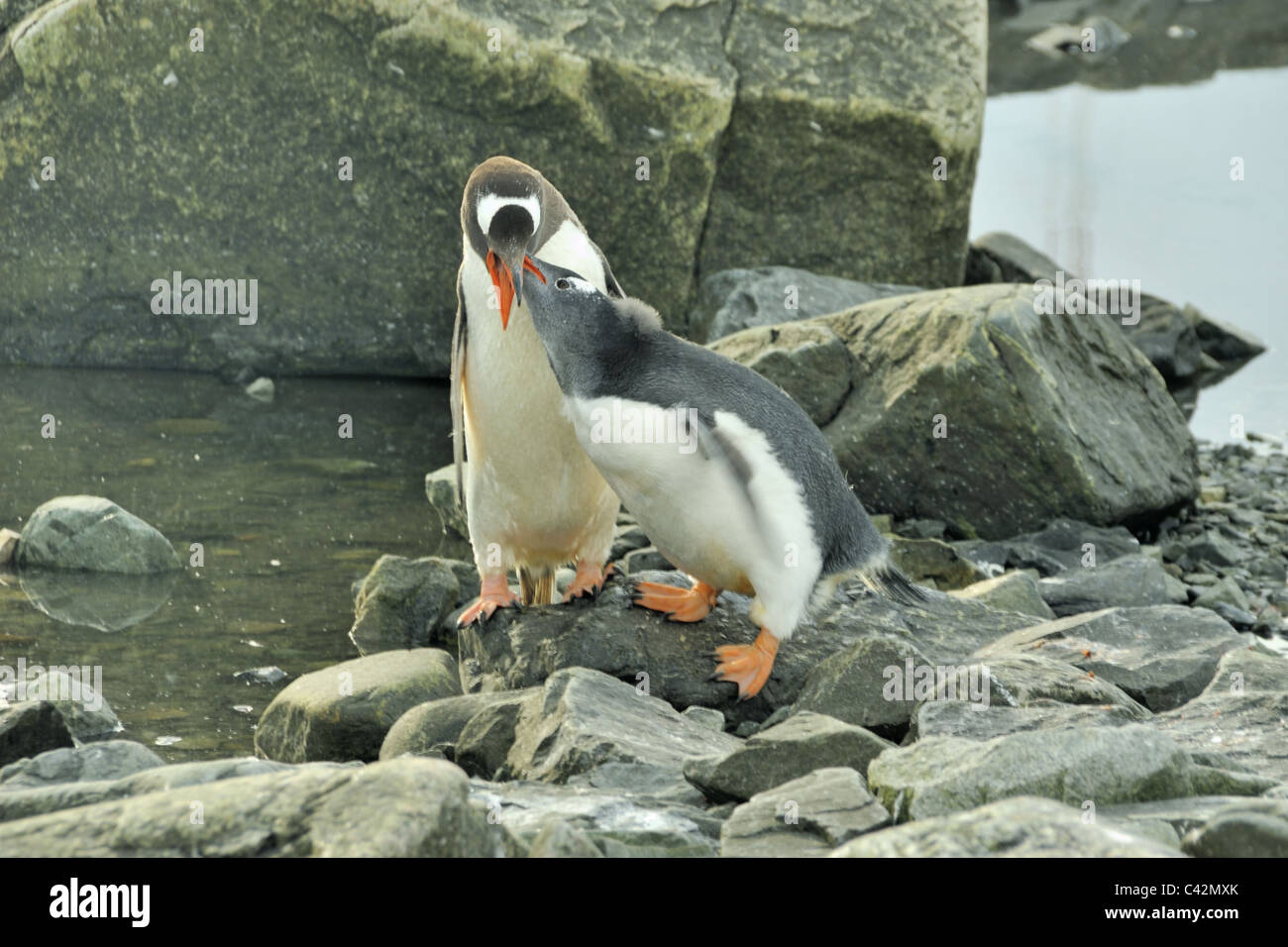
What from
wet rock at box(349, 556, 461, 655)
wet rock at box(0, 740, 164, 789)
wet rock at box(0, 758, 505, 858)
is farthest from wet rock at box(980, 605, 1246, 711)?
wet rock at box(0, 740, 164, 789)

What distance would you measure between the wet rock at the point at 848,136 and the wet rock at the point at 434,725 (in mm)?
6052

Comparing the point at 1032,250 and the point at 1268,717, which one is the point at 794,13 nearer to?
the point at 1032,250

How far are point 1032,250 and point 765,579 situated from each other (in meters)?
7.55

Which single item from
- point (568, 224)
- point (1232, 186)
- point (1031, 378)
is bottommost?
point (1031, 378)

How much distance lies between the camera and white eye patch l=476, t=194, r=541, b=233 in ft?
14.3

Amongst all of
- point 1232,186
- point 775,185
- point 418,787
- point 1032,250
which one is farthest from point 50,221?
point 1232,186

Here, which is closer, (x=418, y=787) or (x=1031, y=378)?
(x=418, y=787)

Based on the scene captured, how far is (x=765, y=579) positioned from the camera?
4.27 metres

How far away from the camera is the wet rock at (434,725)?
4.21 m

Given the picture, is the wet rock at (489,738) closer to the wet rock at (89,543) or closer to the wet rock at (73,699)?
the wet rock at (73,699)

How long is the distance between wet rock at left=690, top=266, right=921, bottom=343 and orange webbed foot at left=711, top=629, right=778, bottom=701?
458 centimetres

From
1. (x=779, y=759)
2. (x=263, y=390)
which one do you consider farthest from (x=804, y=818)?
(x=263, y=390)
